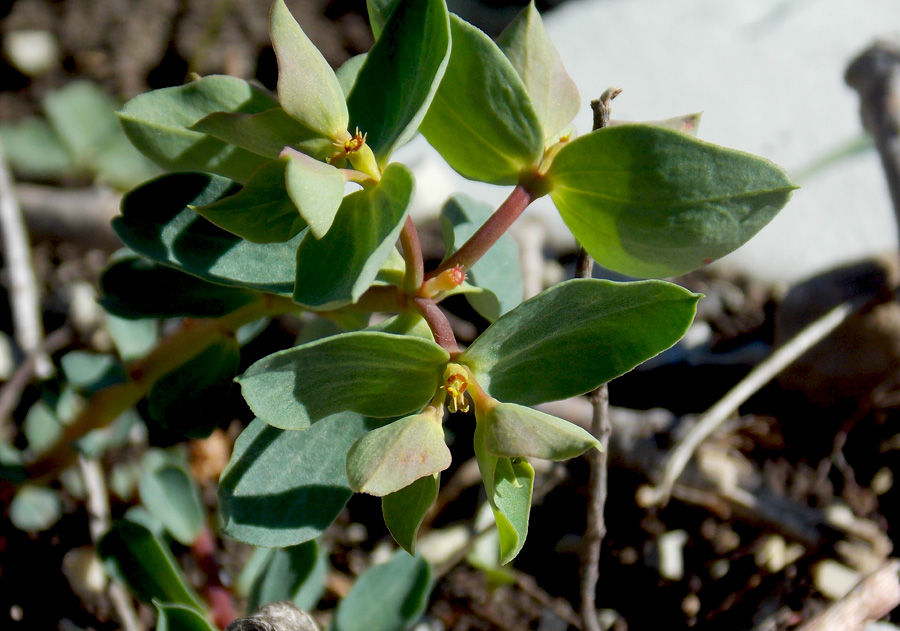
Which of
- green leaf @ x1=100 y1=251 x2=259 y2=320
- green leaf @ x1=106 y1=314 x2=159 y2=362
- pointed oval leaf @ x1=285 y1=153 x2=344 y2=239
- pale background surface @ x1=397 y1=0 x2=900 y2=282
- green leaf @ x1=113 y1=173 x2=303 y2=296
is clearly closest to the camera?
pointed oval leaf @ x1=285 y1=153 x2=344 y2=239

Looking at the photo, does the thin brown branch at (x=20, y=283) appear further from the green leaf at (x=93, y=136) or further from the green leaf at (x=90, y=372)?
the green leaf at (x=90, y=372)

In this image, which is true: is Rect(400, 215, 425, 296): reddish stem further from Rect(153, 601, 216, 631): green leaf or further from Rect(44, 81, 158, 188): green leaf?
Rect(44, 81, 158, 188): green leaf

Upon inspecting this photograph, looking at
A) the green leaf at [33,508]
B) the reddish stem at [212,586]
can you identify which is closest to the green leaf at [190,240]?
the reddish stem at [212,586]

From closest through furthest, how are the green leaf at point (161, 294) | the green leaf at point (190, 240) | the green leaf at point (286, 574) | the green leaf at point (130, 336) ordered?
the green leaf at point (190, 240) → the green leaf at point (161, 294) → the green leaf at point (286, 574) → the green leaf at point (130, 336)

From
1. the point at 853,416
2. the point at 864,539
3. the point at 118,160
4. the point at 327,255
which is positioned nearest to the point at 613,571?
the point at 864,539

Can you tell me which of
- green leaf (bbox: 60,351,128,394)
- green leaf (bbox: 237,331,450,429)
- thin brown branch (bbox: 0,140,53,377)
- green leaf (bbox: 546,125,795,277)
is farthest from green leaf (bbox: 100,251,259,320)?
thin brown branch (bbox: 0,140,53,377)

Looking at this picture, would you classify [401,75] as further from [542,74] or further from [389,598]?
[389,598]
